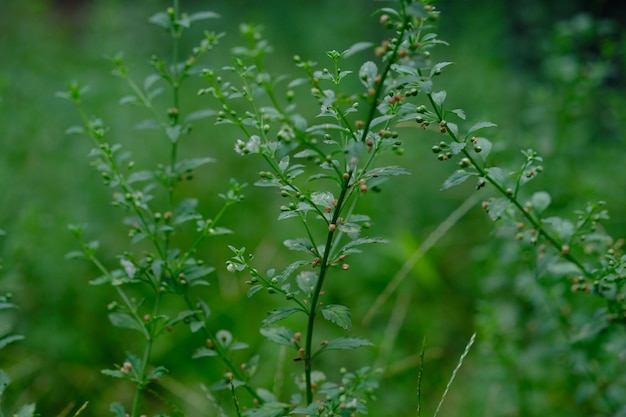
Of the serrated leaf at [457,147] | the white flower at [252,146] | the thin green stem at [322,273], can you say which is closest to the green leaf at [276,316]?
the thin green stem at [322,273]

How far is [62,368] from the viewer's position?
2.71 meters

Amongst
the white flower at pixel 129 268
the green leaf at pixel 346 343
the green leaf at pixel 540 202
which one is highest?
the green leaf at pixel 540 202

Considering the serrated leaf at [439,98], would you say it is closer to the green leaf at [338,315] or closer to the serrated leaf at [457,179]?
the serrated leaf at [457,179]

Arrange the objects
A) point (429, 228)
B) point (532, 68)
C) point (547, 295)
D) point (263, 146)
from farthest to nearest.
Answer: point (532, 68) < point (429, 228) < point (547, 295) < point (263, 146)

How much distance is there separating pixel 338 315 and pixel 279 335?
0.21 m

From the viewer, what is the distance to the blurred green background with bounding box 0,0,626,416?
97.1 inches

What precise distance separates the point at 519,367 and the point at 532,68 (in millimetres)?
2802

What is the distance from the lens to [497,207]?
5.13 ft

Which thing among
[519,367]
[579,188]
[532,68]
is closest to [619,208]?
[579,188]

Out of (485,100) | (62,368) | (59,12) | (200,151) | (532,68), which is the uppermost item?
(59,12)

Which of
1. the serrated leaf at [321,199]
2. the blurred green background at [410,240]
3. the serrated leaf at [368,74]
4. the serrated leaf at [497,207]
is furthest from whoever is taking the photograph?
the blurred green background at [410,240]

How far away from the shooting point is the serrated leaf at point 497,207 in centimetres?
154

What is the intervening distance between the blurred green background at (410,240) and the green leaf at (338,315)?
80 centimetres

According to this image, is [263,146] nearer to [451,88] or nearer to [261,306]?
[261,306]
